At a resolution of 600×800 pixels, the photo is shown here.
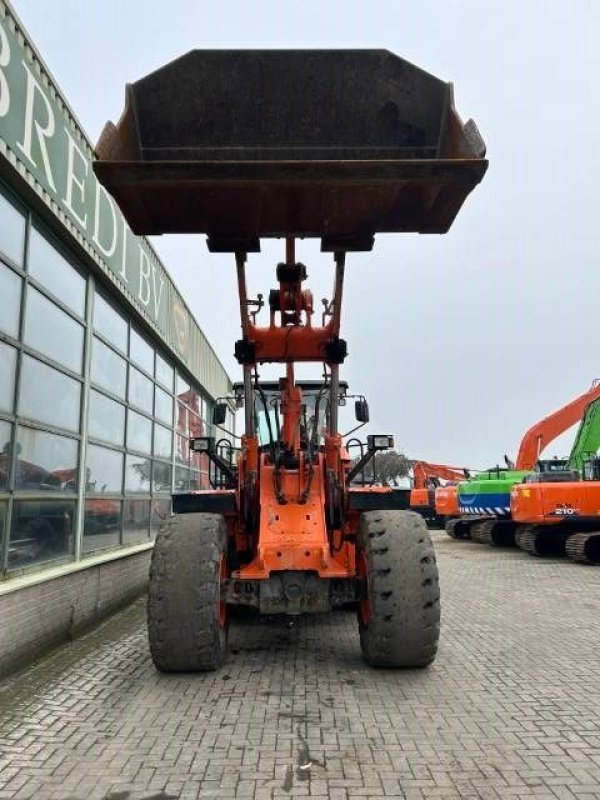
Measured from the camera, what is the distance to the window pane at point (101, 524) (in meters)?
7.25

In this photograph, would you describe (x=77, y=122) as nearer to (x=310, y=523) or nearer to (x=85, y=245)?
(x=85, y=245)

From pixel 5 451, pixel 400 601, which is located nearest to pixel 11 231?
pixel 5 451

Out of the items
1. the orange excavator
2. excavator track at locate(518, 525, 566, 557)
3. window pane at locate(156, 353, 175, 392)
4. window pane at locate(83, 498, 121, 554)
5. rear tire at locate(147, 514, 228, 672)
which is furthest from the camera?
→ the orange excavator

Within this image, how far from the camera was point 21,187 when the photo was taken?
5.41m

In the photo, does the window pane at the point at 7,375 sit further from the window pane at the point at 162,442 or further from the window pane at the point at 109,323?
the window pane at the point at 162,442

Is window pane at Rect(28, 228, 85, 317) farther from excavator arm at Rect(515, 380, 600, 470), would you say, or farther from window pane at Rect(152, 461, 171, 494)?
excavator arm at Rect(515, 380, 600, 470)

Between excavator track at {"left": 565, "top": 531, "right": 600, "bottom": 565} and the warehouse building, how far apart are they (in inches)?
339

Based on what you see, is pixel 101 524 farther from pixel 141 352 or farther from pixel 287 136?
pixel 287 136

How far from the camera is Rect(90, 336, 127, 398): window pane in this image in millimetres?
7602

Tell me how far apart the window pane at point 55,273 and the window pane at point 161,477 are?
13.7 ft

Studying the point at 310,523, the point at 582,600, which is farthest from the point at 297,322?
the point at 582,600

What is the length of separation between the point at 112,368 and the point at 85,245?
196cm

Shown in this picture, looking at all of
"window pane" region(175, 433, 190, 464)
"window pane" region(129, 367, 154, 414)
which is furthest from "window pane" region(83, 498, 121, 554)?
"window pane" region(175, 433, 190, 464)

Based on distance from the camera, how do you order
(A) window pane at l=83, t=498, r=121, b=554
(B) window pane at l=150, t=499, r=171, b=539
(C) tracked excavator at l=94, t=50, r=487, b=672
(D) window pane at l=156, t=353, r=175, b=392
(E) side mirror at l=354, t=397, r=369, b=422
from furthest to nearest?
1. (D) window pane at l=156, t=353, r=175, b=392
2. (B) window pane at l=150, t=499, r=171, b=539
3. (A) window pane at l=83, t=498, r=121, b=554
4. (E) side mirror at l=354, t=397, r=369, b=422
5. (C) tracked excavator at l=94, t=50, r=487, b=672
